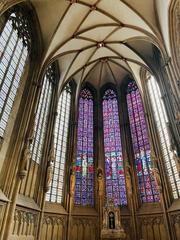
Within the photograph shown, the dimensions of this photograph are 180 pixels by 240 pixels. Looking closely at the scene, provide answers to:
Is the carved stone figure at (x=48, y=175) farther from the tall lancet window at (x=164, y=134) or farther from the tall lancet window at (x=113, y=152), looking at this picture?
the tall lancet window at (x=164, y=134)

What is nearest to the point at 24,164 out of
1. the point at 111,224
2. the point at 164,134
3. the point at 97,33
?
the point at 111,224

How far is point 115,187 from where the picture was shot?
1523 centimetres

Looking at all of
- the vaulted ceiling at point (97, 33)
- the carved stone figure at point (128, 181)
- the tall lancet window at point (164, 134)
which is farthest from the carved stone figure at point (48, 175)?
the tall lancet window at point (164, 134)

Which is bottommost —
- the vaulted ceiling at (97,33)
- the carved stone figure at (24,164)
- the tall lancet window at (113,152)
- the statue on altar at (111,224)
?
the statue on altar at (111,224)

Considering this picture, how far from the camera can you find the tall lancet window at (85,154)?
15.0 metres

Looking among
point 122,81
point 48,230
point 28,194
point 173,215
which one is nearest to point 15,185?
point 28,194

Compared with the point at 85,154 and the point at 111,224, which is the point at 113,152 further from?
the point at 111,224

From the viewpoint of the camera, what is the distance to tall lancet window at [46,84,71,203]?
13820mm

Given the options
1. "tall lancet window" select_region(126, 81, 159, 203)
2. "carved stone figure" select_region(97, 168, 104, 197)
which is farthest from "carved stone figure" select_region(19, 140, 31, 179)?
"tall lancet window" select_region(126, 81, 159, 203)

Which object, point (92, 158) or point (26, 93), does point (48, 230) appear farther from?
point (26, 93)

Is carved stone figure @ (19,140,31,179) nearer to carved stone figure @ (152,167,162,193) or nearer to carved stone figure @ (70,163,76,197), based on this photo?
carved stone figure @ (70,163,76,197)

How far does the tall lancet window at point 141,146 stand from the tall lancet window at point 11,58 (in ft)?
33.8

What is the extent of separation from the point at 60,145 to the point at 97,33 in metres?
9.19

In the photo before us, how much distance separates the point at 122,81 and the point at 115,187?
414 inches
